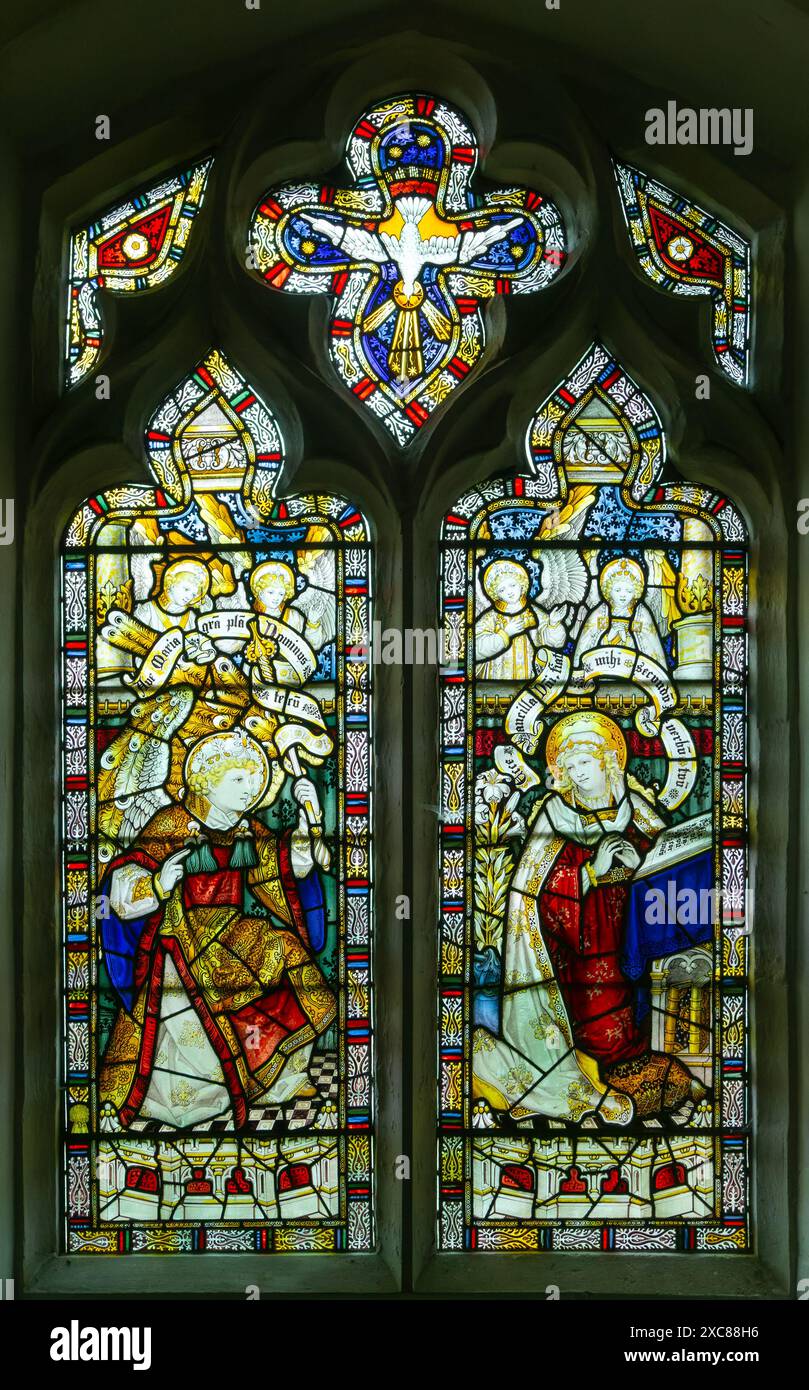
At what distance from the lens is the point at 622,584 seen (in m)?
3.22

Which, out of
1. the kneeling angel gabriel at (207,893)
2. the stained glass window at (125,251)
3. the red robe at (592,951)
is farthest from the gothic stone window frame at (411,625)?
the red robe at (592,951)

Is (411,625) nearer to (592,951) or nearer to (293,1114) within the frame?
(592,951)

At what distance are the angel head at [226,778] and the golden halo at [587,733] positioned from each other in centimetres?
63

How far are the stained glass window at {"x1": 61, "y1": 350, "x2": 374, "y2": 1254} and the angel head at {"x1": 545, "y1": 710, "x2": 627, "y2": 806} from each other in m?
0.42

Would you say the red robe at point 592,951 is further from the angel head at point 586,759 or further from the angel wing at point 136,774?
the angel wing at point 136,774

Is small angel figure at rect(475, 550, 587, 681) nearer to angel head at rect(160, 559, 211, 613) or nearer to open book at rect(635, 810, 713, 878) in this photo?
open book at rect(635, 810, 713, 878)

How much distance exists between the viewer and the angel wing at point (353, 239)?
3324 millimetres

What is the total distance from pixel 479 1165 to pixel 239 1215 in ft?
1.71

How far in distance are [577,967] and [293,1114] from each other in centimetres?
68

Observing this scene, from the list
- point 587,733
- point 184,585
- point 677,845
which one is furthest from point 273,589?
point 677,845

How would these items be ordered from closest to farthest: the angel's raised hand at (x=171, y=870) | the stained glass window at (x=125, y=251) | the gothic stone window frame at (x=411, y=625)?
the gothic stone window frame at (x=411, y=625), the angel's raised hand at (x=171, y=870), the stained glass window at (x=125, y=251)

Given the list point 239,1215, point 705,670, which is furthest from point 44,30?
point 239,1215

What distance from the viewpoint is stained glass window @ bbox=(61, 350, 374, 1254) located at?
313 centimetres

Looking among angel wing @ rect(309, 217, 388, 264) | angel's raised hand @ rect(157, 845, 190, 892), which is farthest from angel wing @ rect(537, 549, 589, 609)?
angel's raised hand @ rect(157, 845, 190, 892)
